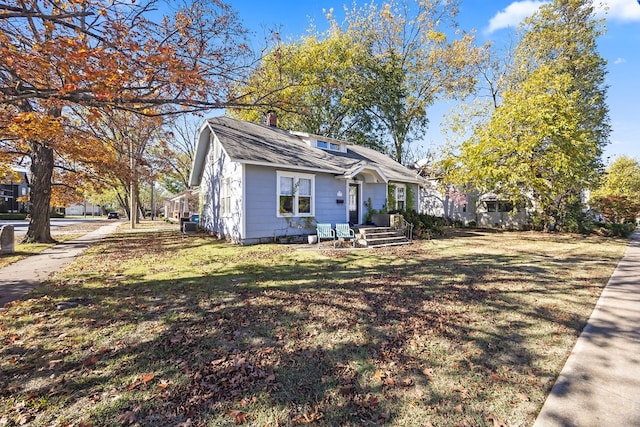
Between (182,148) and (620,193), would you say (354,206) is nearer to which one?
(620,193)

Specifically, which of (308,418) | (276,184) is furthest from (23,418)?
(276,184)

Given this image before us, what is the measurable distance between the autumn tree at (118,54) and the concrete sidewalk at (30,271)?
12.2 ft

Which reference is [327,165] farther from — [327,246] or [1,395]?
[1,395]

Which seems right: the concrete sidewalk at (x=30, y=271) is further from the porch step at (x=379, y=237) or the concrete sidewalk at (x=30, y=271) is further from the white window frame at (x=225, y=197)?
the porch step at (x=379, y=237)

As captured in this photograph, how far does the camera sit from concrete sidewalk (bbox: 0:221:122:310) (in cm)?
613

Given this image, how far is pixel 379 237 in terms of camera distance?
44.3 ft

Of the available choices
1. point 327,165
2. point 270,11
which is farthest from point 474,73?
point 270,11

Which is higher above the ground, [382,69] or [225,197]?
[382,69]

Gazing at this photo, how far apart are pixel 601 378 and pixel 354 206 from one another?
13320 mm

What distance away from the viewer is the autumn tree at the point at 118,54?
16.7ft

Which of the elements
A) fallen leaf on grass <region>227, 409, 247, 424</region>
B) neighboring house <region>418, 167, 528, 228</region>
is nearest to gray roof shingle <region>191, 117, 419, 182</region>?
fallen leaf on grass <region>227, 409, 247, 424</region>

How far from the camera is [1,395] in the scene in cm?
288

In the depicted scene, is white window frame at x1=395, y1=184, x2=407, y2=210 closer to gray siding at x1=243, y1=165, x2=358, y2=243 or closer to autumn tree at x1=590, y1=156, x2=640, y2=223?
gray siding at x1=243, y1=165, x2=358, y2=243

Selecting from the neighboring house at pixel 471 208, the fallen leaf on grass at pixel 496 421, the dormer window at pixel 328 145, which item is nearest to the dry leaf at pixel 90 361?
the fallen leaf on grass at pixel 496 421
